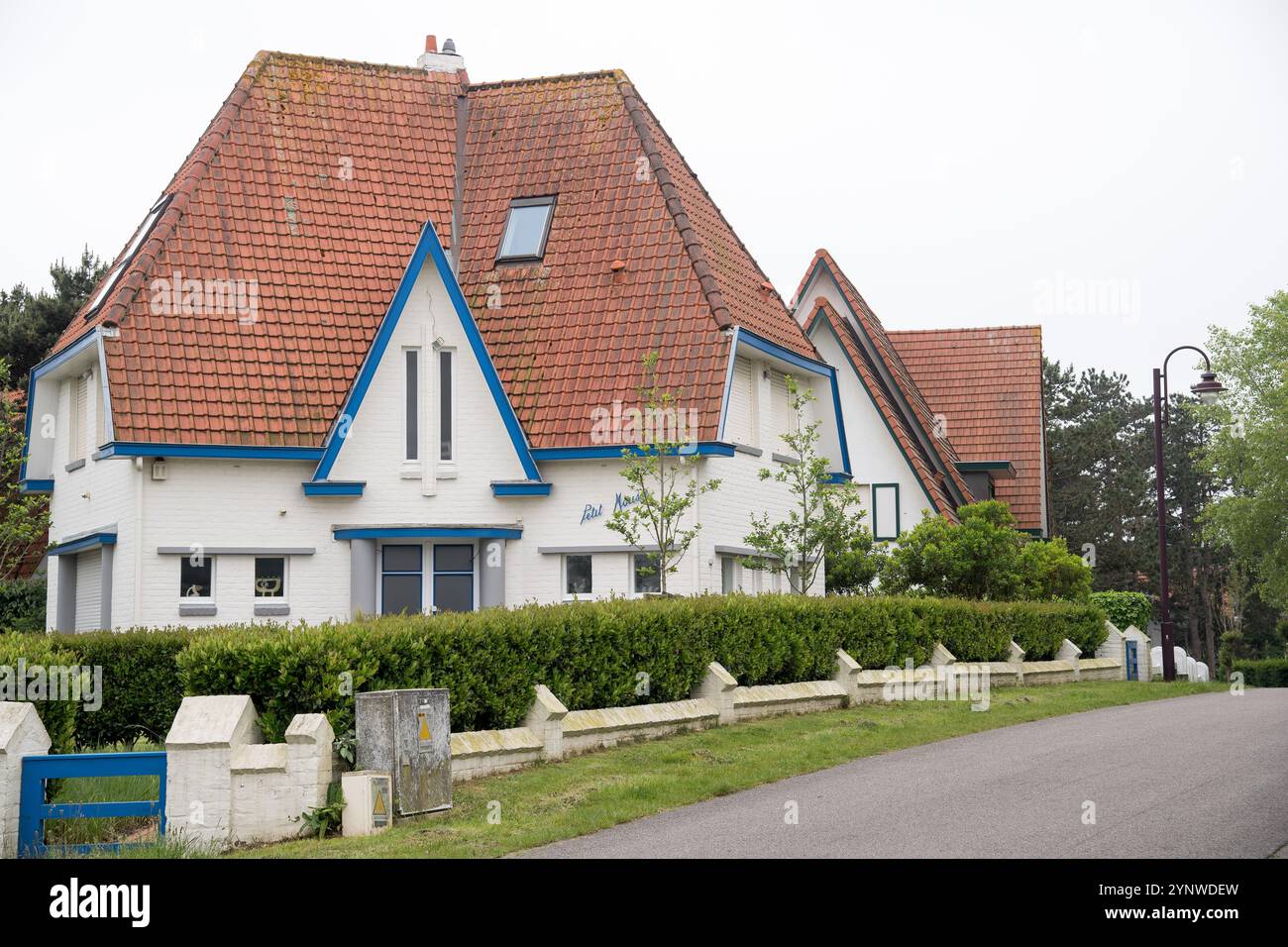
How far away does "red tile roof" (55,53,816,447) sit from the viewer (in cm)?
2503

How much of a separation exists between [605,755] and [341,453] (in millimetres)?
10315

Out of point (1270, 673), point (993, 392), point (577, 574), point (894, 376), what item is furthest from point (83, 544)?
point (1270, 673)

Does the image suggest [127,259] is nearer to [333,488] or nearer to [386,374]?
[386,374]

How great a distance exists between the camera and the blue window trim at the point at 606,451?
24734 millimetres

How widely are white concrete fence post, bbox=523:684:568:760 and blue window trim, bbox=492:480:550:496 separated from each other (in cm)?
933

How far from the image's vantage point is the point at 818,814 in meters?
12.7

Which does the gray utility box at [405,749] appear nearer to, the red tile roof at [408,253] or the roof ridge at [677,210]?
the red tile roof at [408,253]

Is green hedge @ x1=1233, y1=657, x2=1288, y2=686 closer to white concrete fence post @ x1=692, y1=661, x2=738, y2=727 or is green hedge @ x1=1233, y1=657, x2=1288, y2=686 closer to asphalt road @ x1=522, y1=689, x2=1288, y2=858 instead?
asphalt road @ x1=522, y1=689, x2=1288, y2=858

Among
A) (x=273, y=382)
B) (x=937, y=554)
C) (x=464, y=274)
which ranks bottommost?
(x=937, y=554)

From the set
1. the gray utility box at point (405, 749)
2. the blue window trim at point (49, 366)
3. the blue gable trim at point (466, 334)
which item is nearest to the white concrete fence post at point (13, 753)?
the gray utility box at point (405, 749)

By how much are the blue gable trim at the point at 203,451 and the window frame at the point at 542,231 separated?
573 cm

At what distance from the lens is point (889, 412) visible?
3803cm

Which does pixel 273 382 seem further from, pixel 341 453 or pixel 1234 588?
pixel 1234 588
